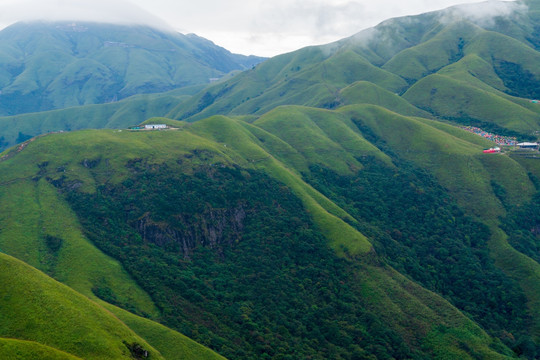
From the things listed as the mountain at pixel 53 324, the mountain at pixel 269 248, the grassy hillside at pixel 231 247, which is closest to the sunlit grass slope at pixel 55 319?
the mountain at pixel 53 324

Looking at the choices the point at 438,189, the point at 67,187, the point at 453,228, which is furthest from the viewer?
the point at 438,189

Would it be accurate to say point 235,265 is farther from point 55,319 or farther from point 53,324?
point 53,324

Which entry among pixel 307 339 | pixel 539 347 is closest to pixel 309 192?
pixel 307 339

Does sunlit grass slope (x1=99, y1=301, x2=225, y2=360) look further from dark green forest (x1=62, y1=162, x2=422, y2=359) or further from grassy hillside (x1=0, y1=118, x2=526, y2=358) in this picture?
dark green forest (x1=62, y1=162, x2=422, y2=359)

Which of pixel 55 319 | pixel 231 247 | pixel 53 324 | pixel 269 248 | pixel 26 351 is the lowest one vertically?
pixel 231 247

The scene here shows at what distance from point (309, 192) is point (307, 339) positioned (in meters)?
75.8

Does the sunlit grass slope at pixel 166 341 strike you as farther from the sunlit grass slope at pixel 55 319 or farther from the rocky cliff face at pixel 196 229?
the rocky cliff face at pixel 196 229

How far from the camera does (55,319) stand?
5994cm

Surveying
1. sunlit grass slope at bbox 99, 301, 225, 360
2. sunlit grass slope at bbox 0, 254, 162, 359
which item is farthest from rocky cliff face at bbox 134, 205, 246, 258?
sunlit grass slope at bbox 0, 254, 162, 359

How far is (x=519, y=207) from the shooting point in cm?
17650

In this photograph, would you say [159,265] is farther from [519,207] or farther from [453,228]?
[519,207]

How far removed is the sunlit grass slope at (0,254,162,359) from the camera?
186ft

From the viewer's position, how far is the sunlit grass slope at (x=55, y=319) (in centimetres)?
5666

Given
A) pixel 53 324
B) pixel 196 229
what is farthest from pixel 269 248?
pixel 53 324
